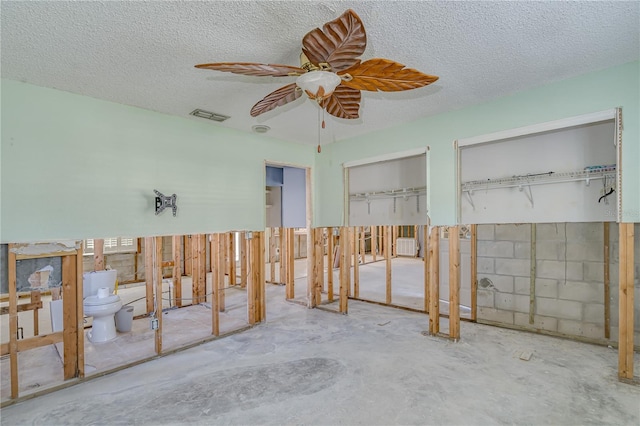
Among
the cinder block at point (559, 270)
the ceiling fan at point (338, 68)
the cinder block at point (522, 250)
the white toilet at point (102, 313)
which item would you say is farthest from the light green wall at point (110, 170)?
the cinder block at point (559, 270)

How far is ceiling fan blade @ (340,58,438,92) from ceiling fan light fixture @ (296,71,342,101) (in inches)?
3.9

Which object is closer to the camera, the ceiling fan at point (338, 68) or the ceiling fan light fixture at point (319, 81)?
the ceiling fan at point (338, 68)

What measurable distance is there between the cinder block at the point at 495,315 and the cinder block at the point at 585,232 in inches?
48.5

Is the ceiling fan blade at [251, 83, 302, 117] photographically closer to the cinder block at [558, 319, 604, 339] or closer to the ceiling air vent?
the ceiling air vent

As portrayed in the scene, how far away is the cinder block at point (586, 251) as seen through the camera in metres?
3.56

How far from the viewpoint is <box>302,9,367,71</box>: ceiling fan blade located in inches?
57.6

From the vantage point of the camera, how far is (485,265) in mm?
4371

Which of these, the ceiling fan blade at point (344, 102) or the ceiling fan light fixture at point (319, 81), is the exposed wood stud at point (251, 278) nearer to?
the ceiling fan blade at point (344, 102)

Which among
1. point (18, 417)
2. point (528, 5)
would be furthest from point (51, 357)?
point (528, 5)

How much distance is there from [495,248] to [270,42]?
388cm

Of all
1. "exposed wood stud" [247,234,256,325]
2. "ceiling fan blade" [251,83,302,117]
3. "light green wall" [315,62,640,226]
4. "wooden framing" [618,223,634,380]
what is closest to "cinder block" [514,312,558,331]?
"wooden framing" [618,223,634,380]

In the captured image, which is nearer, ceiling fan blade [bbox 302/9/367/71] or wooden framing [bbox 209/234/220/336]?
ceiling fan blade [bbox 302/9/367/71]

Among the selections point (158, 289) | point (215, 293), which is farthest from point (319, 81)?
point (215, 293)

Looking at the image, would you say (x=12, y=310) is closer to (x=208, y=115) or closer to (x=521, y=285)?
(x=208, y=115)
